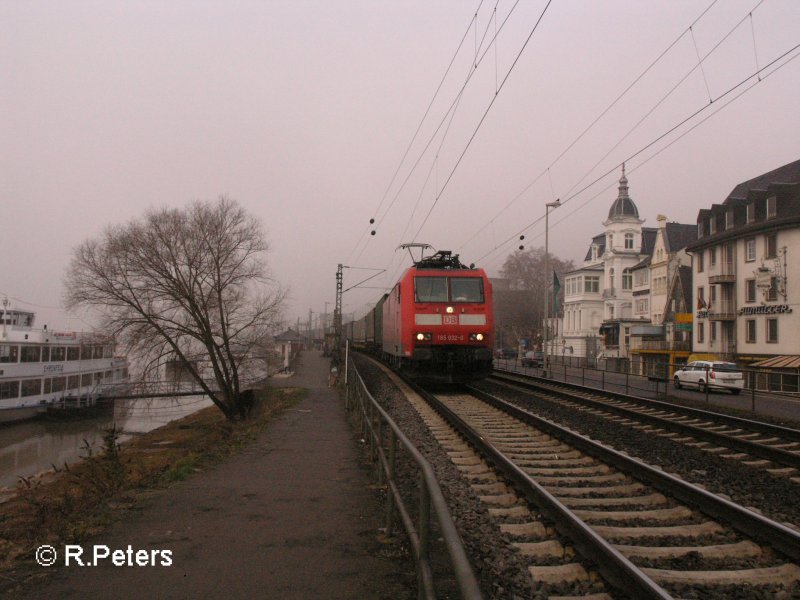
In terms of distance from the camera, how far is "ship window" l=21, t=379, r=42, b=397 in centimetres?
4069

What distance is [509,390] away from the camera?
1991 cm

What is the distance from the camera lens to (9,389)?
3938 cm

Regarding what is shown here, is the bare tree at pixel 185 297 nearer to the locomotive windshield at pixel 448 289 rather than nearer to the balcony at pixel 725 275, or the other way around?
the locomotive windshield at pixel 448 289

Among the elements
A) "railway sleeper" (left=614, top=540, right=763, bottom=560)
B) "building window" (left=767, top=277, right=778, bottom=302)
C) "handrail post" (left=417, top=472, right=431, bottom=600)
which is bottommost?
"railway sleeper" (left=614, top=540, right=763, bottom=560)

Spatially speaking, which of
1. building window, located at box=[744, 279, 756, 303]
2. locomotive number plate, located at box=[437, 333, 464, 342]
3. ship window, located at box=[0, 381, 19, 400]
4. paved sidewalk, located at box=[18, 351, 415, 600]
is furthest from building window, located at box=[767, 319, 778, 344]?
ship window, located at box=[0, 381, 19, 400]

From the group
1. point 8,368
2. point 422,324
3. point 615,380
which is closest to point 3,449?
point 8,368

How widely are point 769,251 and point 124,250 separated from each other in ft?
111

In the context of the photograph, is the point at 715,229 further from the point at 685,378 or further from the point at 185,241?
the point at 185,241

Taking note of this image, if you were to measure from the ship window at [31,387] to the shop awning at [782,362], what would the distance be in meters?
43.0

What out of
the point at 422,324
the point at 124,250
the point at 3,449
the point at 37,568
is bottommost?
the point at 3,449

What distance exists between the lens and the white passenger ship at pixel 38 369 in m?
39.0

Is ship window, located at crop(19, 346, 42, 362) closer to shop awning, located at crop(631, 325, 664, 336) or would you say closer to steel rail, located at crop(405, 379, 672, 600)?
steel rail, located at crop(405, 379, 672, 600)

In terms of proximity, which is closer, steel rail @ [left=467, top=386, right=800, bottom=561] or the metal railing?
the metal railing

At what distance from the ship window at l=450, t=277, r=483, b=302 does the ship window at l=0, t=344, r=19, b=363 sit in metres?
33.9
